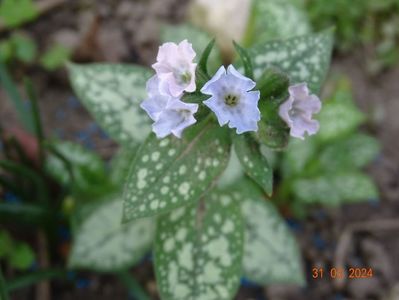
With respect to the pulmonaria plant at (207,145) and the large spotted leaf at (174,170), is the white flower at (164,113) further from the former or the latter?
the large spotted leaf at (174,170)

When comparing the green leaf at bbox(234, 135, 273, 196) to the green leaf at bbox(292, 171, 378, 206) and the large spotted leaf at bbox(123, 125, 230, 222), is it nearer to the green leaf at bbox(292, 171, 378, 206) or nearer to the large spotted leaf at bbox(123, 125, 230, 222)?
the large spotted leaf at bbox(123, 125, 230, 222)

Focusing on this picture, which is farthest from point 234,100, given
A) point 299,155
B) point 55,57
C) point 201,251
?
point 55,57

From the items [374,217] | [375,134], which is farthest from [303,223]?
[375,134]

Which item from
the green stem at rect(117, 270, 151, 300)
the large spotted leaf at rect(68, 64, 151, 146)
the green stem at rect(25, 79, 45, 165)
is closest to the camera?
the large spotted leaf at rect(68, 64, 151, 146)

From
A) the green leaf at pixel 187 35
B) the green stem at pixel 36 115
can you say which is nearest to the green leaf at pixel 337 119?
the green leaf at pixel 187 35

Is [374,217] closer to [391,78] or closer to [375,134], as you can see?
[375,134]

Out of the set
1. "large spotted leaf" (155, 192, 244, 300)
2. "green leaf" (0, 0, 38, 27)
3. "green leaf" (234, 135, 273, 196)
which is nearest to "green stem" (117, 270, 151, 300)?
"large spotted leaf" (155, 192, 244, 300)
